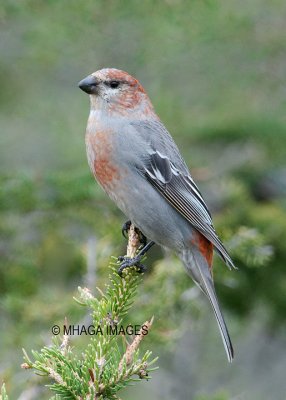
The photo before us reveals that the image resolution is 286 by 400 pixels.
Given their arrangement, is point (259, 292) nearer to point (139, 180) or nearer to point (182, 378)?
point (182, 378)

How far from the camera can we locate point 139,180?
475 centimetres

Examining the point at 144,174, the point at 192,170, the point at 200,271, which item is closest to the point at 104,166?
the point at 144,174

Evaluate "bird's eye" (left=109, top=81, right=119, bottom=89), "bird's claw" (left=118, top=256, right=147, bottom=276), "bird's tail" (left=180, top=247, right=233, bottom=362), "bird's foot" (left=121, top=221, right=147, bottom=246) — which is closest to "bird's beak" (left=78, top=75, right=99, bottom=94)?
"bird's eye" (left=109, top=81, right=119, bottom=89)

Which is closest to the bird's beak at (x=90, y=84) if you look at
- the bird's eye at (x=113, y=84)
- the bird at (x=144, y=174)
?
the bird at (x=144, y=174)

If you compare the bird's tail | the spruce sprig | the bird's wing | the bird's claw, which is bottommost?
the spruce sprig

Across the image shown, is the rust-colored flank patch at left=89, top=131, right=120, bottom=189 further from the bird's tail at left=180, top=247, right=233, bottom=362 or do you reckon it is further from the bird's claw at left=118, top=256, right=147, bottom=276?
the bird's claw at left=118, top=256, right=147, bottom=276

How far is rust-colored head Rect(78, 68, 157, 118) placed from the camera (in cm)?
483

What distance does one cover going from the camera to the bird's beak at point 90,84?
469cm

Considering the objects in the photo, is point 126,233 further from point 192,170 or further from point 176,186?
point 192,170

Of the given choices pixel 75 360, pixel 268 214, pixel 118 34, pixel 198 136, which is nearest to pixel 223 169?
pixel 198 136

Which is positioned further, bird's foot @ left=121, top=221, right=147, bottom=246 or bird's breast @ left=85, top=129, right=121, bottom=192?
bird's foot @ left=121, top=221, right=147, bottom=246

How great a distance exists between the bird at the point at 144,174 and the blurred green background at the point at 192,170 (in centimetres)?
20

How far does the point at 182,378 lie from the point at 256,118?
7.95 feet

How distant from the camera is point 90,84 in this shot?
15.6 ft
